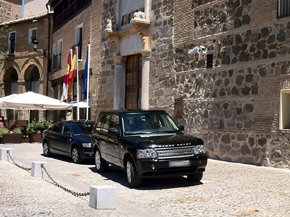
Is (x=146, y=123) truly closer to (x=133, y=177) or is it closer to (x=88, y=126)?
(x=133, y=177)

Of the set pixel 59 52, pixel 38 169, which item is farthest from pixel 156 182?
pixel 59 52

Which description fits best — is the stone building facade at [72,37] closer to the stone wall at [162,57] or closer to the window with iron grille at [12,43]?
the window with iron grille at [12,43]

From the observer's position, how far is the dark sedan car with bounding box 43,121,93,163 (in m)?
12.7

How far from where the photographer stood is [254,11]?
39.8 feet

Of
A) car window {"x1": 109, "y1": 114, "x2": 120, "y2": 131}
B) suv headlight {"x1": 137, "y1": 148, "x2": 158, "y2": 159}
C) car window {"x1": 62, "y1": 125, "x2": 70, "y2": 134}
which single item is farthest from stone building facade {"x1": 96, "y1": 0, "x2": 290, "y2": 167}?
suv headlight {"x1": 137, "y1": 148, "x2": 158, "y2": 159}

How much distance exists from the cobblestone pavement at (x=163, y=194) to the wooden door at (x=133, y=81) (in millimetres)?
7939

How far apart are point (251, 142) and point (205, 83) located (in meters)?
2.82

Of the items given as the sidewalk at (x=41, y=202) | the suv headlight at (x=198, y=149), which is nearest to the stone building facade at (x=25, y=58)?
the sidewalk at (x=41, y=202)

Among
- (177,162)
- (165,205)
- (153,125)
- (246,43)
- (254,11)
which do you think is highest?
(254,11)

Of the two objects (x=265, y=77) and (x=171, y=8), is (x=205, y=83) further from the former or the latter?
(x=171, y=8)

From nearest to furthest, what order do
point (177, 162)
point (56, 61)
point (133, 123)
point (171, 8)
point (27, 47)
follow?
point (177, 162), point (133, 123), point (171, 8), point (56, 61), point (27, 47)

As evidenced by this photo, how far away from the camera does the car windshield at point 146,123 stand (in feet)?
31.1

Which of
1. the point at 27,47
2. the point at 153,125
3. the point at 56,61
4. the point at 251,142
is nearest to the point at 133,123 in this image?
the point at 153,125

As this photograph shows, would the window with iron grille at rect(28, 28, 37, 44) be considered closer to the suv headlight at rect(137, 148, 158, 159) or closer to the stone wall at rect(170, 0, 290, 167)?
the stone wall at rect(170, 0, 290, 167)
